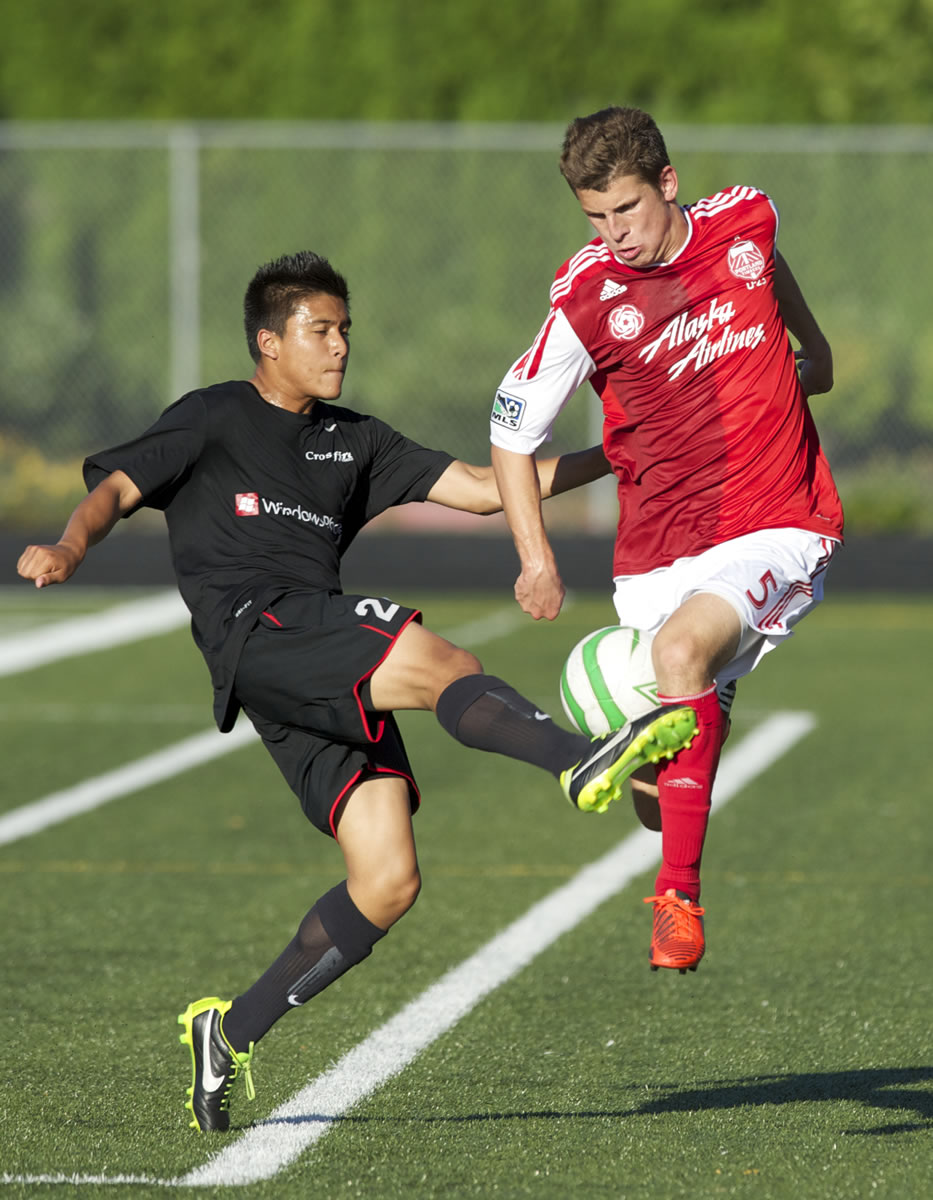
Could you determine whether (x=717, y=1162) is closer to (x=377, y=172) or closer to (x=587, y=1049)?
(x=587, y=1049)

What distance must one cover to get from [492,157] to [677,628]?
1347 centimetres

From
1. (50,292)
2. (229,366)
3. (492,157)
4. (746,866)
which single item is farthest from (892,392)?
(746,866)

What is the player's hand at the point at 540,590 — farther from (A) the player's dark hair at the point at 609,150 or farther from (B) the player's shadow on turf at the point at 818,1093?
(B) the player's shadow on turf at the point at 818,1093

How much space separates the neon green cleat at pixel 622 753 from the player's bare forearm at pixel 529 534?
19.6 inches

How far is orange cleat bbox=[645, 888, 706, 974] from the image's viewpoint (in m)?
4.46

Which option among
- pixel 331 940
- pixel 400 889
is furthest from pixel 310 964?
pixel 400 889

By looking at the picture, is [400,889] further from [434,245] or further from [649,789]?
[434,245]

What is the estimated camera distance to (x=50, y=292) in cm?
1872

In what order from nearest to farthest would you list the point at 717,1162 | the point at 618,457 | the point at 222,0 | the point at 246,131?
the point at 717,1162, the point at 618,457, the point at 246,131, the point at 222,0

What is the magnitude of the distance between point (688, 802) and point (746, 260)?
135 centimetres

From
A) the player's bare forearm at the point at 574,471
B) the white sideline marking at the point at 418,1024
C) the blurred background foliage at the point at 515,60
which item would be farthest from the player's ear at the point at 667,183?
the blurred background foliage at the point at 515,60

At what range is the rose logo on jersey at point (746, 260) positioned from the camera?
4.88 metres

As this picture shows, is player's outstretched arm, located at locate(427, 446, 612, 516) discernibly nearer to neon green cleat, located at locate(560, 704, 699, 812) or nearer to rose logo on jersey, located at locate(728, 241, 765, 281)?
rose logo on jersey, located at locate(728, 241, 765, 281)

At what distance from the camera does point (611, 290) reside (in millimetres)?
4824
